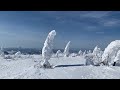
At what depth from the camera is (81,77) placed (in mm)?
4484

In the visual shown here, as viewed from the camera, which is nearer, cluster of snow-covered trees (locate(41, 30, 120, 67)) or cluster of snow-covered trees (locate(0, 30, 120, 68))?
cluster of snow-covered trees (locate(0, 30, 120, 68))

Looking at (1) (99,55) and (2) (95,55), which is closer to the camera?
(1) (99,55)

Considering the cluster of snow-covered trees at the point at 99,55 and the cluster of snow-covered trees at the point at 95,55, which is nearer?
the cluster of snow-covered trees at the point at 95,55
